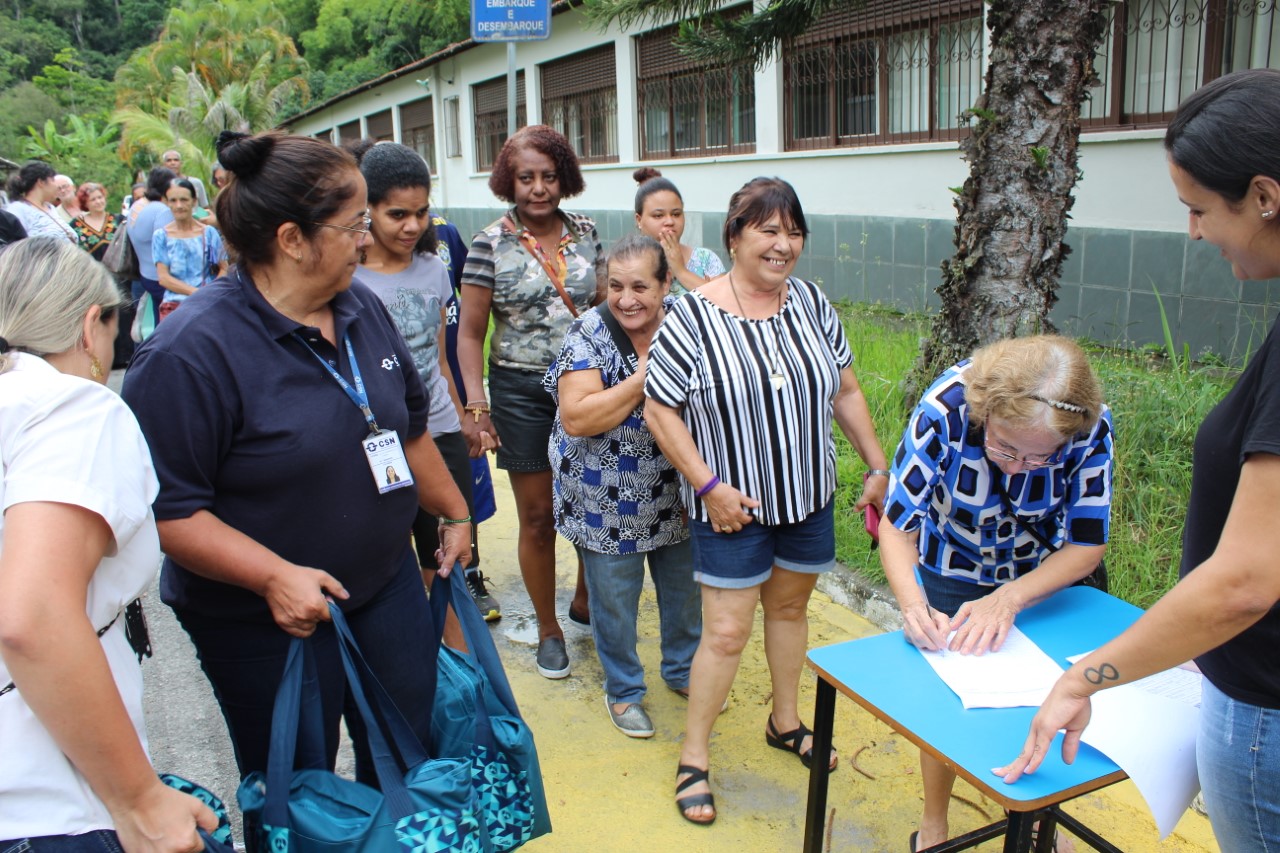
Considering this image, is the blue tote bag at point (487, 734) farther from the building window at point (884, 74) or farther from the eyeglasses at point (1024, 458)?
the building window at point (884, 74)

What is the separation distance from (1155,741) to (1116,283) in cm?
575

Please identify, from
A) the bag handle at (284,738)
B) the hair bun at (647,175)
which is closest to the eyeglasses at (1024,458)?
the bag handle at (284,738)

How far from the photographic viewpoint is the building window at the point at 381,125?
2317 cm

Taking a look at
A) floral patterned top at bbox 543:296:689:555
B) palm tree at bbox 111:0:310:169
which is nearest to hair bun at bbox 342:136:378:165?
floral patterned top at bbox 543:296:689:555

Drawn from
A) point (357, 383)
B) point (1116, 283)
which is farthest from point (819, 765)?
point (1116, 283)

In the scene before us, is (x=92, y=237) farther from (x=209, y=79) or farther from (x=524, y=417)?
(x=209, y=79)

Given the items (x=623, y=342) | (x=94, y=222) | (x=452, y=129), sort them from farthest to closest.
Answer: (x=452, y=129), (x=94, y=222), (x=623, y=342)

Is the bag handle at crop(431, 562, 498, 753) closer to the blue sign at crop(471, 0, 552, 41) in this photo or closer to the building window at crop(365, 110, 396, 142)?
the blue sign at crop(471, 0, 552, 41)

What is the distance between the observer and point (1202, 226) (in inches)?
60.2

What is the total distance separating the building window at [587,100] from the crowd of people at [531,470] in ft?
34.2

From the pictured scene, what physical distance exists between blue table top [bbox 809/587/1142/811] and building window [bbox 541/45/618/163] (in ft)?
39.3

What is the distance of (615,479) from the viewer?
309 cm

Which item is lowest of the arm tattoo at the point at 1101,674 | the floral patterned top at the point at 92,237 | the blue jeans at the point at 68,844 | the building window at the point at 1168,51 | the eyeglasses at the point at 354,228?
the blue jeans at the point at 68,844

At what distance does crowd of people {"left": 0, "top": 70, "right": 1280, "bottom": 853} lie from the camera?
4.58 ft
